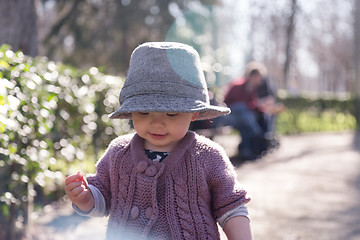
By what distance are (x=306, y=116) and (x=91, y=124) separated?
13.3 metres

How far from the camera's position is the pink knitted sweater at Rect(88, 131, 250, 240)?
188cm

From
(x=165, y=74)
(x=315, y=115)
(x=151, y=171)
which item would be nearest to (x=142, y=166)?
(x=151, y=171)

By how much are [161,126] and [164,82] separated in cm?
18

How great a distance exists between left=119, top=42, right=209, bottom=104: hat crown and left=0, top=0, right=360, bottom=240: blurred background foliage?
68 centimetres

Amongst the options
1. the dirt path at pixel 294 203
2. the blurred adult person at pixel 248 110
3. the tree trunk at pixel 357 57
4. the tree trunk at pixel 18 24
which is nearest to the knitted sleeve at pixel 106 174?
the dirt path at pixel 294 203

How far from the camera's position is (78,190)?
1.88m

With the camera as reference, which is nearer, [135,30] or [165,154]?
[165,154]

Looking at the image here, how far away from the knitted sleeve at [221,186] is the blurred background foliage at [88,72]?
3.21 ft

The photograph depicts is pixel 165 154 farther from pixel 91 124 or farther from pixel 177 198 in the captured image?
pixel 91 124

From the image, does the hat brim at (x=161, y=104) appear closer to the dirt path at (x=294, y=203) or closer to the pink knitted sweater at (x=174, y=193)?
the pink knitted sweater at (x=174, y=193)

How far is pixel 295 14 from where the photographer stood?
2220 centimetres

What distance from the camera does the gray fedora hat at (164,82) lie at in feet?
6.14

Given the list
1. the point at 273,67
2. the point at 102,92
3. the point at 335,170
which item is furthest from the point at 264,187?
the point at 273,67

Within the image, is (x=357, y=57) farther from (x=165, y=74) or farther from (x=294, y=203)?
(x=165, y=74)
